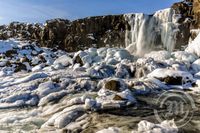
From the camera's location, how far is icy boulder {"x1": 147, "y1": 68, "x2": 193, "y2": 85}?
3300 centimetres

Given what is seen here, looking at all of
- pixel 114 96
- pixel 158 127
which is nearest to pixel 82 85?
pixel 114 96

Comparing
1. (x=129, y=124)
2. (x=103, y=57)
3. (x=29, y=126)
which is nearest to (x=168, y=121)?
(x=129, y=124)

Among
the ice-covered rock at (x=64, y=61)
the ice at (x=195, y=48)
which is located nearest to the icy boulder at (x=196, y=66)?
the ice at (x=195, y=48)

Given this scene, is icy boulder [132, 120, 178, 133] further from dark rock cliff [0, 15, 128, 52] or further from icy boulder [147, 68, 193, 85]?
dark rock cliff [0, 15, 128, 52]

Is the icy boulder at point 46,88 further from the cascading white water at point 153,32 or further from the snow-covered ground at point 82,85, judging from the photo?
the cascading white water at point 153,32

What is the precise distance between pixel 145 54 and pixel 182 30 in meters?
6.35

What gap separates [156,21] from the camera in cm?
5291

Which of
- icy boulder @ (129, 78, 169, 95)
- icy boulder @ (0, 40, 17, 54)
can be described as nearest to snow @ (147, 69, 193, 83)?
icy boulder @ (129, 78, 169, 95)

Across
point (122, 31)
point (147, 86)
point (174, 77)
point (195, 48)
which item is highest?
point (122, 31)

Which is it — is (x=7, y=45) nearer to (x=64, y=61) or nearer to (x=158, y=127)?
(x=64, y=61)

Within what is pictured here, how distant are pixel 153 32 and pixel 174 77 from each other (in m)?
20.4

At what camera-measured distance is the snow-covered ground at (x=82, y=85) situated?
22072 millimetres
